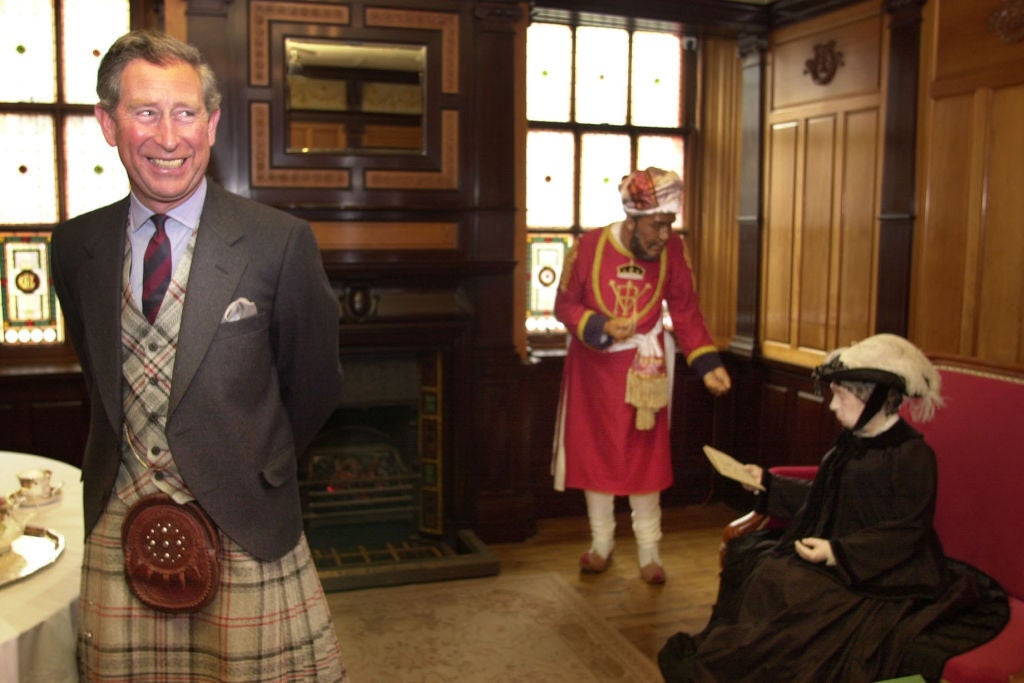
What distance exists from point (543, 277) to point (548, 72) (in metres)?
0.92

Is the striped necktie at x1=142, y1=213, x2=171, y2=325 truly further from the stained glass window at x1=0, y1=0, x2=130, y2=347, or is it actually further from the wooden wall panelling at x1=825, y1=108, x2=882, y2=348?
the wooden wall panelling at x1=825, y1=108, x2=882, y2=348

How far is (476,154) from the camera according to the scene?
3.98 meters

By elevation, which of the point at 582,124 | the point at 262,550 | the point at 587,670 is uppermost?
the point at 582,124

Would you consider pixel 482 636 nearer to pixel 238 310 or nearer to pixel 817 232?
pixel 238 310

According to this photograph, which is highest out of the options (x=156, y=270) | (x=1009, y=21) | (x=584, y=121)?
(x=1009, y=21)

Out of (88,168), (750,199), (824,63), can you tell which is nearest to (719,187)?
(750,199)

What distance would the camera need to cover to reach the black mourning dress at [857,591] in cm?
224

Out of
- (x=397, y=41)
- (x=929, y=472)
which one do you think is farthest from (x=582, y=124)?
(x=929, y=472)

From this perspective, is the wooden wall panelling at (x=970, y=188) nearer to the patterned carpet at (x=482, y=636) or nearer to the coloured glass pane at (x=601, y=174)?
the coloured glass pane at (x=601, y=174)

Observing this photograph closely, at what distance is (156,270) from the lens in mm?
1376

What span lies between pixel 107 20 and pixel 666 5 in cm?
231

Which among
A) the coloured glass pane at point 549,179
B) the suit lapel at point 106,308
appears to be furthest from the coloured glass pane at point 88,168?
the suit lapel at point 106,308

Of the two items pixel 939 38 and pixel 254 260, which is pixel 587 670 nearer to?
pixel 254 260

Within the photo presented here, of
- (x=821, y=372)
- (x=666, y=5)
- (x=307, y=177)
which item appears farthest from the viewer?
(x=666, y=5)
